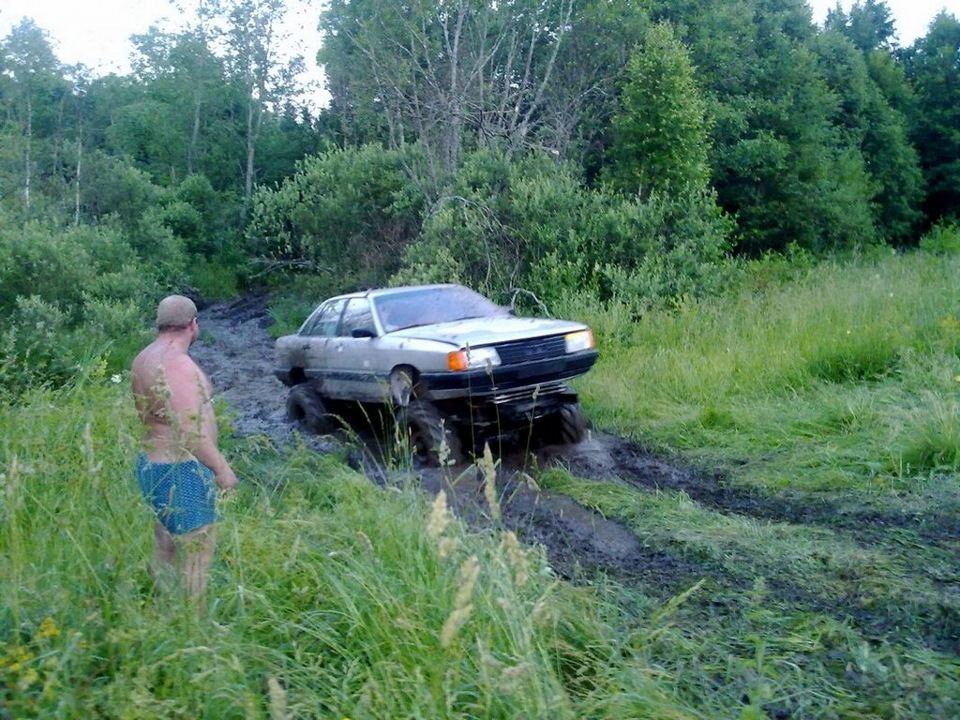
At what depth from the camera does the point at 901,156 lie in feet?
104

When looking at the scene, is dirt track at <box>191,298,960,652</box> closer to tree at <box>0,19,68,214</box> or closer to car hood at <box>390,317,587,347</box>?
car hood at <box>390,317,587,347</box>

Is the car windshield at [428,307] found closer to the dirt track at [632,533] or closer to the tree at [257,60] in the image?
the dirt track at [632,533]

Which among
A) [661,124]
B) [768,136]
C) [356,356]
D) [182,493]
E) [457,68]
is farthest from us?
[768,136]

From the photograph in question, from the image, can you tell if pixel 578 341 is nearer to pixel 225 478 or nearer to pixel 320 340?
pixel 320 340

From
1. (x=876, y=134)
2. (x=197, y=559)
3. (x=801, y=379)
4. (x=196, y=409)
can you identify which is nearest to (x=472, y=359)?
(x=196, y=409)

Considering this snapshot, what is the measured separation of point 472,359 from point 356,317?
2.17 metres

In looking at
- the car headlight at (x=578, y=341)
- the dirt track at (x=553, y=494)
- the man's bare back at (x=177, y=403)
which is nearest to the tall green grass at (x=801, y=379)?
the dirt track at (x=553, y=494)

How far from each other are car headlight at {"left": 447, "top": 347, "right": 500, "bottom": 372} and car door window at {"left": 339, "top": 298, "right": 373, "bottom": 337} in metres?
1.55

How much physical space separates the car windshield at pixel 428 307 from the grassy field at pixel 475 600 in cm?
244

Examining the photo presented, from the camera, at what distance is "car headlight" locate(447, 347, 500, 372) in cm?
810

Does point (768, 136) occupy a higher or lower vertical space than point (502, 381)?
higher

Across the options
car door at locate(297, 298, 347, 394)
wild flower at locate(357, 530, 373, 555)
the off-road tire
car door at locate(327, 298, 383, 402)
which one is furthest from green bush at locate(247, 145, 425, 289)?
wild flower at locate(357, 530, 373, 555)

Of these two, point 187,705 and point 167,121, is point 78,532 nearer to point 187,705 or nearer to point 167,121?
point 187,705

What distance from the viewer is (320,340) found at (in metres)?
10.4
